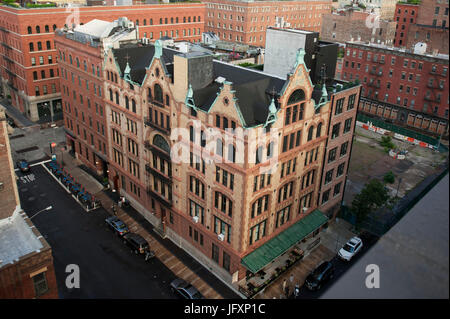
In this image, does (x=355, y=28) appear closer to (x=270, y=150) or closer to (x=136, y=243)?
(x=270, y=150)

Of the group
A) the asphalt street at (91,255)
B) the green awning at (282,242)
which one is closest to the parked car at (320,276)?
the green awning at (282,242)

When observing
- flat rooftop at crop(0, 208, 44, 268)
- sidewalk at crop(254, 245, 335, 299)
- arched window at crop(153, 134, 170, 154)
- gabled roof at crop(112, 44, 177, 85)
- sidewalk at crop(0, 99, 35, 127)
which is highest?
gabled roof at crop(112, 44, 177, 85)

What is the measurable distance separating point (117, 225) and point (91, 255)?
6.02m

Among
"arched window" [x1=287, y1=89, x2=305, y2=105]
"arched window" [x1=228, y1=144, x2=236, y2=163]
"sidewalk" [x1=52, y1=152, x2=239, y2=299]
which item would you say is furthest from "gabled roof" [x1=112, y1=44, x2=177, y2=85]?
"sidewalk" [x1=52, y1=152, x2=239, y2=299]

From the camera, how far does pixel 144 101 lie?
177 feet

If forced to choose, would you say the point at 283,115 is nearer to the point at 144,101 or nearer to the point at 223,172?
the point at 223,172

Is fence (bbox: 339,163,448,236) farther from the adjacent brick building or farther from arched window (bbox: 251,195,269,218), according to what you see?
the adjacent brick building

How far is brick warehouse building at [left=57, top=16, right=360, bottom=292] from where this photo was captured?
42.5 m

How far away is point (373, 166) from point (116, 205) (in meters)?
54.7

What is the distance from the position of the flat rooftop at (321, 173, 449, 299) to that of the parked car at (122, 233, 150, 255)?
49.0 meters

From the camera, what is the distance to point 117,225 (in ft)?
189

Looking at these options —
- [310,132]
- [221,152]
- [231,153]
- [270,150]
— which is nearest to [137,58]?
[221,152]

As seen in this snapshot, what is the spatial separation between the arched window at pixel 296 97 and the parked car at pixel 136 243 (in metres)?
28.5

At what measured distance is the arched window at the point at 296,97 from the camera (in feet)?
142
